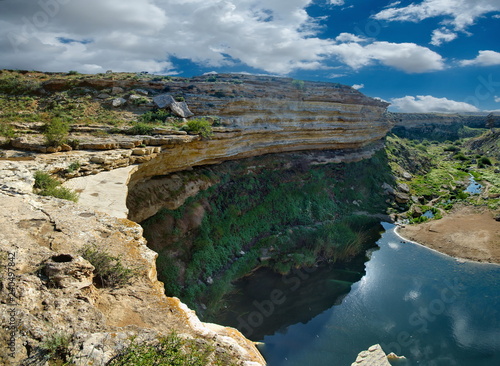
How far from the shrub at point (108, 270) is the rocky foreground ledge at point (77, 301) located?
94mm

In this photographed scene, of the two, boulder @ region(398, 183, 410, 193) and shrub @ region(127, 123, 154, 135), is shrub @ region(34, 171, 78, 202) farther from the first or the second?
boulder @ region(398, 183, 410, 193)

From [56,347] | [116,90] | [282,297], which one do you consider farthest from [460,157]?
[56,347]

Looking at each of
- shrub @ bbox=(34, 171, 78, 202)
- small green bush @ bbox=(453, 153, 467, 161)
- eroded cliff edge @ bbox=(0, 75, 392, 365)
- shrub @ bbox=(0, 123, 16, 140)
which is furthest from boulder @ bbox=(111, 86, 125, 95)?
small green bush @ bbox=(453, 153, 467, 161)

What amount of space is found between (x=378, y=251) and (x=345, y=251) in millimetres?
2981

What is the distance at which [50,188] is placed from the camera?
7.04 metres

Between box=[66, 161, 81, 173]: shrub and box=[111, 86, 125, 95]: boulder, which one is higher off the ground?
box=[111, 86, 125, 95]: boulder

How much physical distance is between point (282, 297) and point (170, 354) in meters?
12.0

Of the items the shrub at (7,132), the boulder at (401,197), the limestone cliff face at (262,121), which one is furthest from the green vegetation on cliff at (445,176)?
the shrub at (7,132)

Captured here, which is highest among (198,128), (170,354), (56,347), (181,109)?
(181,109)

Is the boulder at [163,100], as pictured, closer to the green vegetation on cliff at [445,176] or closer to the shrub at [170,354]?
the shrub at [170,354]

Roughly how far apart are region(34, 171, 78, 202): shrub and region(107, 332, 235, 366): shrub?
187 inches

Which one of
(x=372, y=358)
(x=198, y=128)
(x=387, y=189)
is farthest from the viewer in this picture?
(x=387, y=189)

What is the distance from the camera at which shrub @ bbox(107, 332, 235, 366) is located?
3.26 m

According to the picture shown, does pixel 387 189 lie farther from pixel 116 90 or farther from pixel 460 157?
pixel 460 157
